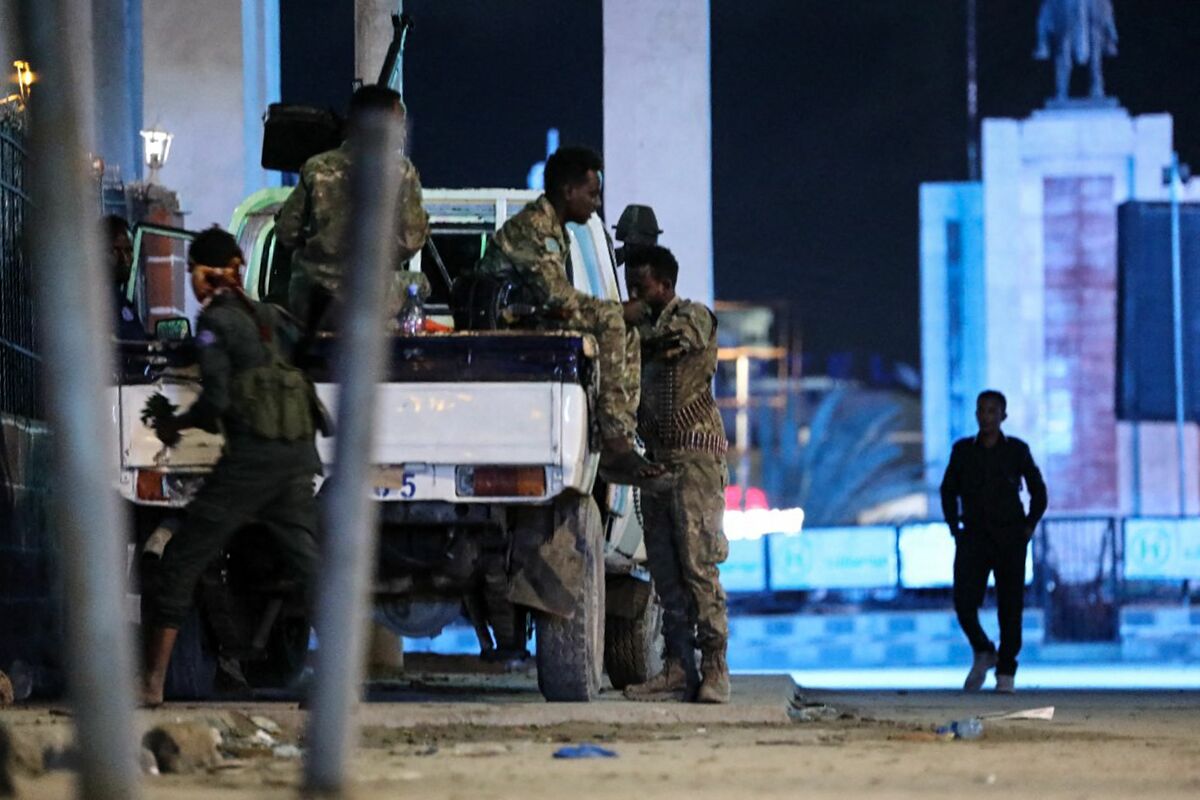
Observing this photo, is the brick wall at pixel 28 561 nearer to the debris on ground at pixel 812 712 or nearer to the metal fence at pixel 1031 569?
the debris on ground at pixel 812 712

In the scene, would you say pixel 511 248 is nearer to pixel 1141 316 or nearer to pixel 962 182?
pixel 1141 316

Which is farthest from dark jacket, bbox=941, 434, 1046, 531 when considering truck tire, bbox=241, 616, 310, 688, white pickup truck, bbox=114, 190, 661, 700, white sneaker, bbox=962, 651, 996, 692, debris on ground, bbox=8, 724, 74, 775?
debris on ground, bbox=8, 724, 74, 775

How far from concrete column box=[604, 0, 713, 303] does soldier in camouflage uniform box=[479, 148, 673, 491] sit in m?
8.52

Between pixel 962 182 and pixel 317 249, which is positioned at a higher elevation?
pixel 962 182

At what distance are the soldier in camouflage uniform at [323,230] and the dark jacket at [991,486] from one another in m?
5.30

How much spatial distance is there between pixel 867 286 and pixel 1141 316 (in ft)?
194

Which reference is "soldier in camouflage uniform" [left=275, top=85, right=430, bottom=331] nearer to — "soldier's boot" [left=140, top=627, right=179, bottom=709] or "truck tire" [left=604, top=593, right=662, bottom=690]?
"soldier's boot" [left=140, top=627, right=179, bottom=709]

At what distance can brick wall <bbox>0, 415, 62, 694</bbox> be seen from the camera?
10508 mm

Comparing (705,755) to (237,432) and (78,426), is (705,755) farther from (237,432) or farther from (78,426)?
(78,426)

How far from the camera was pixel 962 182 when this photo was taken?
314 feet

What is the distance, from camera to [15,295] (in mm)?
11359

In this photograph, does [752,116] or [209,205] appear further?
[752,116]

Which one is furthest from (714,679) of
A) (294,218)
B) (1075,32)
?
(1075,32)

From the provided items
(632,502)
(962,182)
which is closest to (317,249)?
(632,502)
